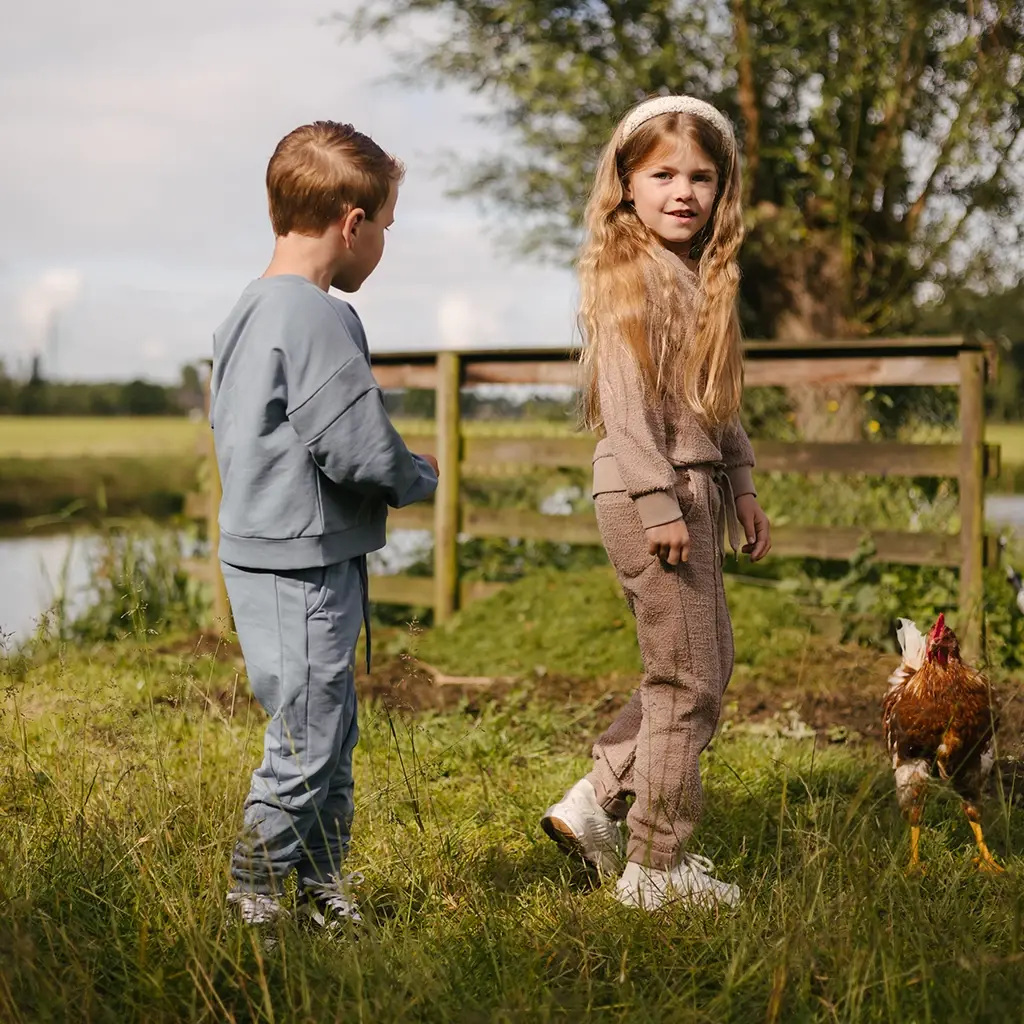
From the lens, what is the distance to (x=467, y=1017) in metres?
1.96

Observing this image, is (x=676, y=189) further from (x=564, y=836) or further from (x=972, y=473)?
(x=972, y=473)

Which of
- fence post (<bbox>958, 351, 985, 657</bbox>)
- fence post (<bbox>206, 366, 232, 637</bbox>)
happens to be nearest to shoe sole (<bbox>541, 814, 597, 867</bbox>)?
fence post (<bbox>958, 351, 985, 657</bbox>)

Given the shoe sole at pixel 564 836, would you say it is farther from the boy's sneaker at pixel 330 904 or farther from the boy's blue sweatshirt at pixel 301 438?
the boy's blue sweatshirt at pixel 301 438

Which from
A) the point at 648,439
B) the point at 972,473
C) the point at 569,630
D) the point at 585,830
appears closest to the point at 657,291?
the point at 648,439

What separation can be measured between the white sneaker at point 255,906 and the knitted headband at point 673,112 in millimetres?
1854

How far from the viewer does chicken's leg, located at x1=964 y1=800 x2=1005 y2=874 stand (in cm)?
293

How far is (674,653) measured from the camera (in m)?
2.79

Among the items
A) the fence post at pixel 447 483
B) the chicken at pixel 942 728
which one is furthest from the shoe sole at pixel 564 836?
the fence post at pixel 447 483

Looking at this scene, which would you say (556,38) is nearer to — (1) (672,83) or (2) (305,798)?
(1) (672,83)

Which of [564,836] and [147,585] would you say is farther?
[147,585]

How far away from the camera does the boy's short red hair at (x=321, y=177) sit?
252cm

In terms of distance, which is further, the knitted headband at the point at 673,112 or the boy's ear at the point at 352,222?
the knitted headband at the point at 673,112

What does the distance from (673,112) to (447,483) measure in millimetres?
4285

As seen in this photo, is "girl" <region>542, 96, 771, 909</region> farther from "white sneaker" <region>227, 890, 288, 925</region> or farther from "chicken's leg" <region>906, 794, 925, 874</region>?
"white sneaker" <region>227, 890, 288, 925</region>
